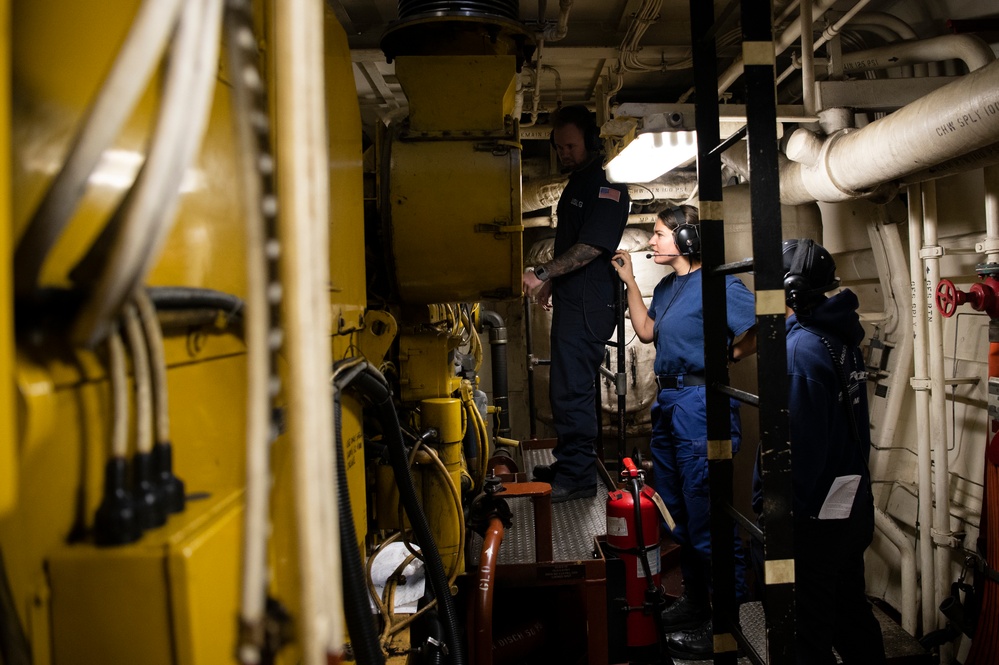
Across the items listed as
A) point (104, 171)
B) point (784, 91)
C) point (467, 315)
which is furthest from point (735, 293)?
point (104, 171)

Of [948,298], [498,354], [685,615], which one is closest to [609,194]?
[948,298]

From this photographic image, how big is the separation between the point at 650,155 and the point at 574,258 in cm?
131

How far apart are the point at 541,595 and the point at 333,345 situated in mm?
2583

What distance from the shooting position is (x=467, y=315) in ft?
12.1

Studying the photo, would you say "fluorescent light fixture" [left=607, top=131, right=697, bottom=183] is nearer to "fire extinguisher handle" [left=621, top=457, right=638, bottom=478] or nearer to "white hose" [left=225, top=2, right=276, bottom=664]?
"fire extinguisher handle" [left=621, top=457, right=638, bottom=478]

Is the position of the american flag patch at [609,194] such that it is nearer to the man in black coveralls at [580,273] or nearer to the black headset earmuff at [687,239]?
the man in black coveralls at [580,273]

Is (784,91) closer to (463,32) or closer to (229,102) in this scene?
(463,32)

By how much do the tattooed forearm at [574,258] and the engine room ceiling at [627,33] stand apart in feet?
3.50

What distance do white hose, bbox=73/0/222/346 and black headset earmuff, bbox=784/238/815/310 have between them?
8.98ft

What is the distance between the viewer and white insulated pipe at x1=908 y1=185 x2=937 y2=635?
12.1 ft

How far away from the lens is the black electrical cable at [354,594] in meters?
1.15

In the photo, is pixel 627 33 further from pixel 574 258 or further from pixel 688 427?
pixel 688 427

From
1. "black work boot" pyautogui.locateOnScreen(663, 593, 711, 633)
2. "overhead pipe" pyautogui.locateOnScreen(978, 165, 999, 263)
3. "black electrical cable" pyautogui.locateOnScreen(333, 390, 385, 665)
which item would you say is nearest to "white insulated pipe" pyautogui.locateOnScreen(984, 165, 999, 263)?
"overhead pipe" pyautogui.locateOnScreen(978, 165, 999, 263)

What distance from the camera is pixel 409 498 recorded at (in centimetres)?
179
